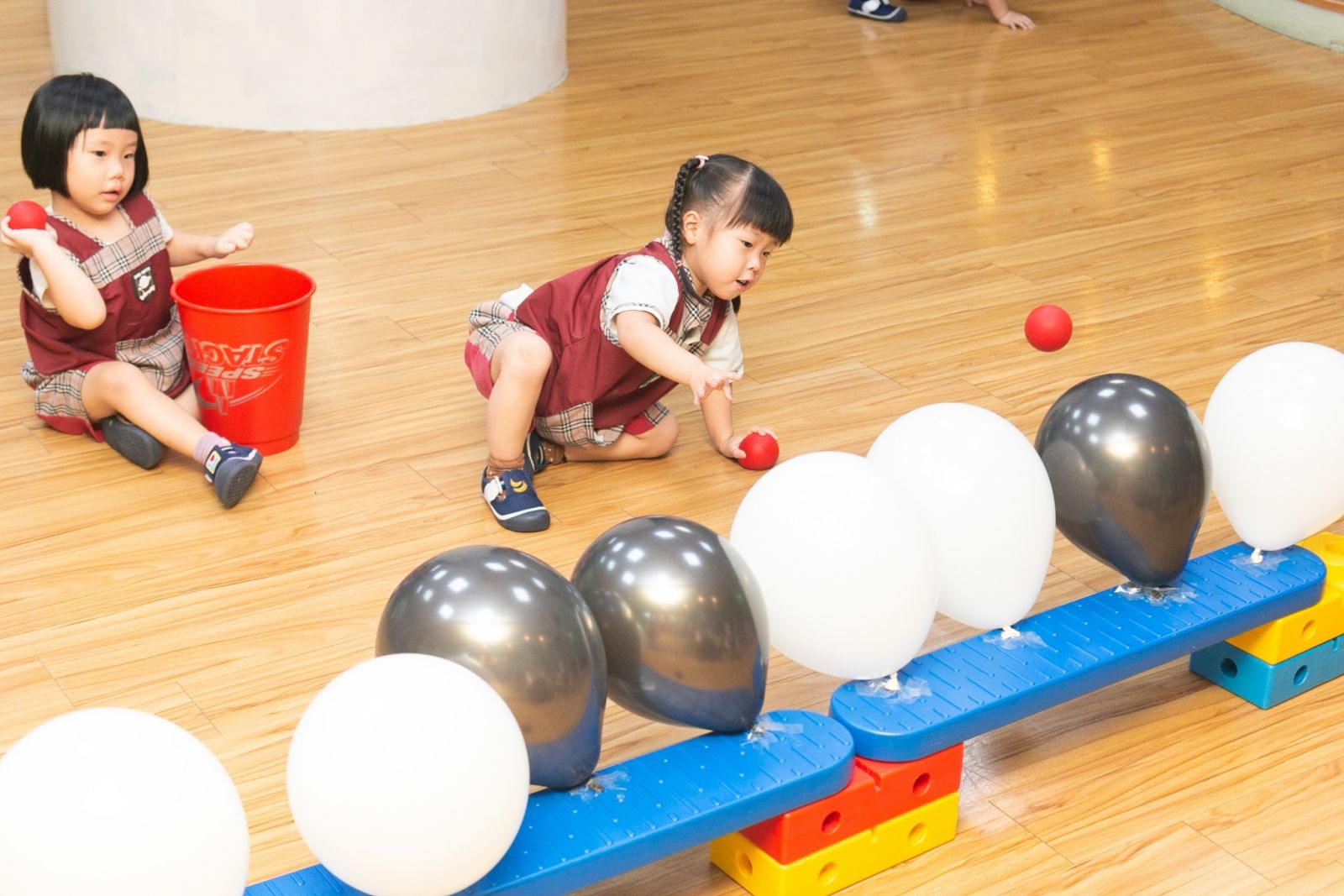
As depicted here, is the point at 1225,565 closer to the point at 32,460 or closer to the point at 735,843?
the point at 735,843

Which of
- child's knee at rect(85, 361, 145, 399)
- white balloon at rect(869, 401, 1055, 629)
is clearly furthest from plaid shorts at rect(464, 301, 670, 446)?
white balloon at rect(869, 401, 1055, 629)

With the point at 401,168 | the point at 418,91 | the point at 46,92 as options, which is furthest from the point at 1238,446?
the point at 418,91

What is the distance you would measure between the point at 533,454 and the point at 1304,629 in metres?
1.01

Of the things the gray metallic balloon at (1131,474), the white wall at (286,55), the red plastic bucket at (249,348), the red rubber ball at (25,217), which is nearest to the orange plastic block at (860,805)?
the gray metallic balloon at (1131,474)

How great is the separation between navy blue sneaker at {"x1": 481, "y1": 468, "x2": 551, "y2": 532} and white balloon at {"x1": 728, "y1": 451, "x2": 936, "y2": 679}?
1.99ft

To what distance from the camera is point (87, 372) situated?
7.12 feet

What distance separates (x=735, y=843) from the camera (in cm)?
144

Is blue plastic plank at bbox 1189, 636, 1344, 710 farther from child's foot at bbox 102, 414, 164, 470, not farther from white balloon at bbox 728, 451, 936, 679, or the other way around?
child's foot at bbox 102, 414, 164, 470

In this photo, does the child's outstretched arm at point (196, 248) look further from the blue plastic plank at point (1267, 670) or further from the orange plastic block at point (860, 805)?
the blue plastic plank at point (1267, 670)

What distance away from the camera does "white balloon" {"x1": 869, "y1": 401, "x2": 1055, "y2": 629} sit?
4.93ft

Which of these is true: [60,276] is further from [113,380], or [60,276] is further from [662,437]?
[662,437]

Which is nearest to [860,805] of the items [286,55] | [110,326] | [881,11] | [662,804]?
[662,804]

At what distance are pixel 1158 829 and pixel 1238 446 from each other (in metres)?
0.43

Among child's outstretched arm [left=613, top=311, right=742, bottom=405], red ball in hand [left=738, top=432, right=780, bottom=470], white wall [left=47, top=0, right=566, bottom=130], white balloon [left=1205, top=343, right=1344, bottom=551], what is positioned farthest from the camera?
white wall [left=47, top=0, right=566, bottom=130]
